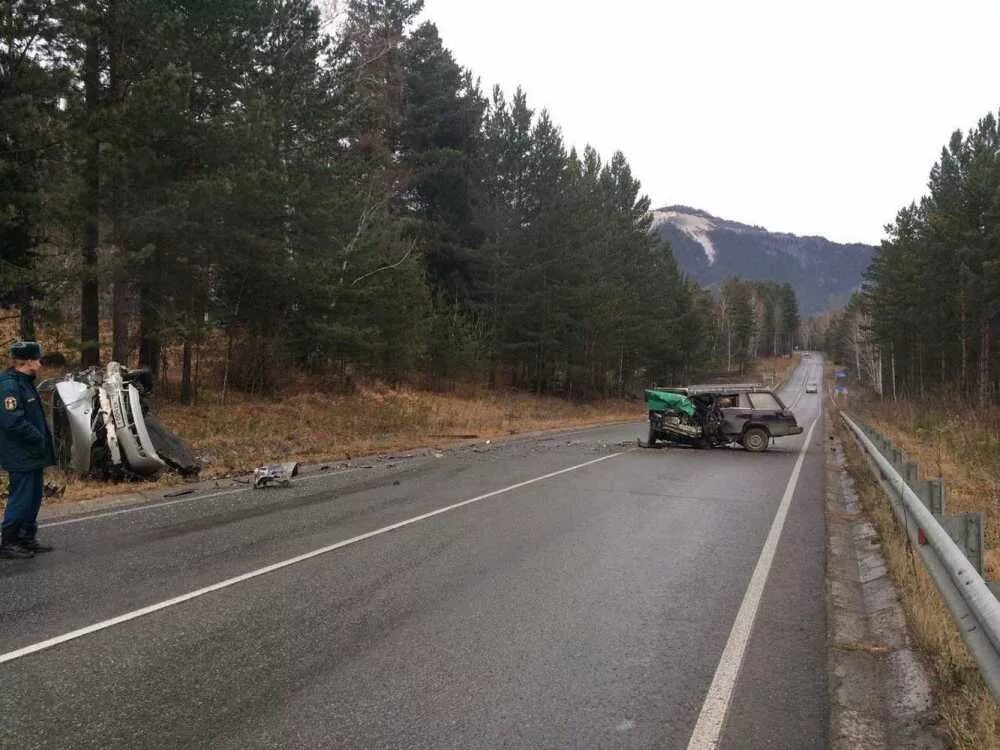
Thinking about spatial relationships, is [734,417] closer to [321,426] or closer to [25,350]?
[321,426]

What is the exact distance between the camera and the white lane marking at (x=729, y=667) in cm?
366

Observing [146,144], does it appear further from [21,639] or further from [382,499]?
[21,639]

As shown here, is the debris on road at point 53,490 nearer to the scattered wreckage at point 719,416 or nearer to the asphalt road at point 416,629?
the asphalt road at point 416,629

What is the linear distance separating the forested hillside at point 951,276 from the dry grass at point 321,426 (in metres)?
23.8

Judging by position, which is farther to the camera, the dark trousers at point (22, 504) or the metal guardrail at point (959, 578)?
the dark trousers at point (22, 504)

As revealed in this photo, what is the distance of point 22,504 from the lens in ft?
23.3

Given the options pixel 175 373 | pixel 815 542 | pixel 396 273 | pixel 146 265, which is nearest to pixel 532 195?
A: pixel 396 273

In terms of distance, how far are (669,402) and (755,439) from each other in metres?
2.62

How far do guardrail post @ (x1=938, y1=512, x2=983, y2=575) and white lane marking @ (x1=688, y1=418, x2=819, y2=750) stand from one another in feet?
4.92

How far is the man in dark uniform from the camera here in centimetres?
707

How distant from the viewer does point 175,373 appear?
23.0m

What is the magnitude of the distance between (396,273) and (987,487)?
765 inches

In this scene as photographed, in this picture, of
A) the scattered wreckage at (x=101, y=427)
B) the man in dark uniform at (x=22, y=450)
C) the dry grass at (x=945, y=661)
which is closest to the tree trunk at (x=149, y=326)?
the scattered wreckage at (x=101, y=427)

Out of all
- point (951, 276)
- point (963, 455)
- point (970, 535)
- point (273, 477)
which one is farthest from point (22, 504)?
point (951, 276)
